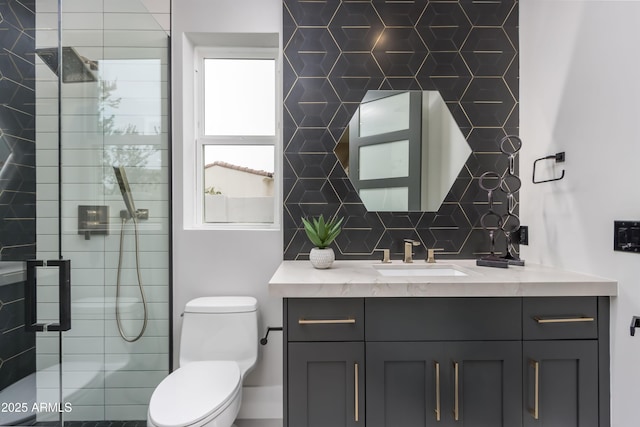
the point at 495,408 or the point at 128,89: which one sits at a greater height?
the point at 128,89

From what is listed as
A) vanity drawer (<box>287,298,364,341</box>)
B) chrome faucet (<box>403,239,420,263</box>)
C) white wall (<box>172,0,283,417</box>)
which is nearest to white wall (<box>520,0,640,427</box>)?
chrome faucet (<box>403,239,420,263</box>)

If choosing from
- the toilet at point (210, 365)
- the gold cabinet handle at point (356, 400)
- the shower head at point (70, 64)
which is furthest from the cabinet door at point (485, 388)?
the shower head at point (70, 64)

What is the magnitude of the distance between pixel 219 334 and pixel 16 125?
4.28 ft

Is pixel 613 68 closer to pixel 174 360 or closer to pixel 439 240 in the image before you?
pixel 439 240

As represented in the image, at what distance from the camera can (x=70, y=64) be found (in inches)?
51.2

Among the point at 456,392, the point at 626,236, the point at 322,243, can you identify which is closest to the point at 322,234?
the point at 322,243

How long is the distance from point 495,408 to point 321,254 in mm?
942

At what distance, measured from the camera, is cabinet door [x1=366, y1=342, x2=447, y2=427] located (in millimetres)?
1290

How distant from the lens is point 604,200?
4.35 ft

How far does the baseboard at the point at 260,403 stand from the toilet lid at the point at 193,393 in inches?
15.7

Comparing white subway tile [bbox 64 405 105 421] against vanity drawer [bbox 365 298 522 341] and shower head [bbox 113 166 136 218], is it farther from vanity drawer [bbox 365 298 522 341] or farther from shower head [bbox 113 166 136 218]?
vanity drawer [bbox 365 298 522 341]

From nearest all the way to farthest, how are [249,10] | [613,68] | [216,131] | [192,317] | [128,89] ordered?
[613,68], [128,89], [192,317], [249,10], [216,131]

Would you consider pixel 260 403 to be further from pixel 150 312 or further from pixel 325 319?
pixel 325 319

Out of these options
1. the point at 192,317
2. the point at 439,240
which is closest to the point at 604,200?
the point at 439,240
